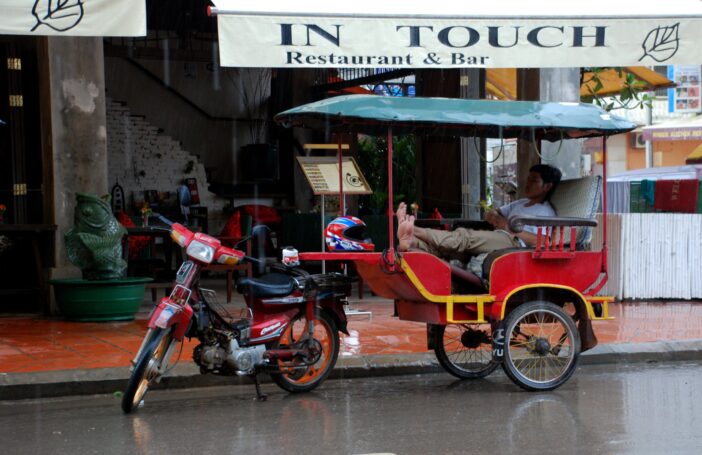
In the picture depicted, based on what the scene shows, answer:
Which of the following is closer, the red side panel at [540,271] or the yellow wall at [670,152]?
the red side panel at [540,271]

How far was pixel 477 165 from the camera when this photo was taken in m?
15.6

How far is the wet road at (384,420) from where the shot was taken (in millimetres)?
5656

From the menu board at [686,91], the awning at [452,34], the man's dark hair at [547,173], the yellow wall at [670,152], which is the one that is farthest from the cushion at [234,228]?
the yellow wall at [670,152]

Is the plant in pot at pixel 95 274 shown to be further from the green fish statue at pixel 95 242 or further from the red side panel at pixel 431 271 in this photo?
the red side panel at pixel 431 271

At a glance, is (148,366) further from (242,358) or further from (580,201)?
(580,201)

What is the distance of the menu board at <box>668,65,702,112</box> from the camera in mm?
34781

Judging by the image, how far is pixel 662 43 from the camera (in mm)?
8656

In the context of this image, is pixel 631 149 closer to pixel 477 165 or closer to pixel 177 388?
pixel 477 165

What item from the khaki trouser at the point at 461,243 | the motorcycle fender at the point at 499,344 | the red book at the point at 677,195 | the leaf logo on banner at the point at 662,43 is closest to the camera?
the motorcycle fender at the point at 499,344

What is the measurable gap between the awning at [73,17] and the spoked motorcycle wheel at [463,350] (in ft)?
11.9

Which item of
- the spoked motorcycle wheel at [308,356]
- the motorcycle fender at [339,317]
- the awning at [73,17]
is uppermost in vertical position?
the awning at [73,17]

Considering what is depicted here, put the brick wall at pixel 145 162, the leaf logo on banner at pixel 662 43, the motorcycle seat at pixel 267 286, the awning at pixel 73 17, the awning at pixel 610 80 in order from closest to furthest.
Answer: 1. the motorcycle seat at pixel 267 286
2. the awning at pixel 73 17
3. the leaf logo on banner at pixel 662 43
4. the awning at pixel 610 80
5. the brick wall at pixel 145 162

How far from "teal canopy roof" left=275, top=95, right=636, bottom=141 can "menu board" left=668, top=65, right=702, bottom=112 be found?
28368mm

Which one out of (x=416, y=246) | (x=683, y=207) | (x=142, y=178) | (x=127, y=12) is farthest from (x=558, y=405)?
(x=142, y=178)
